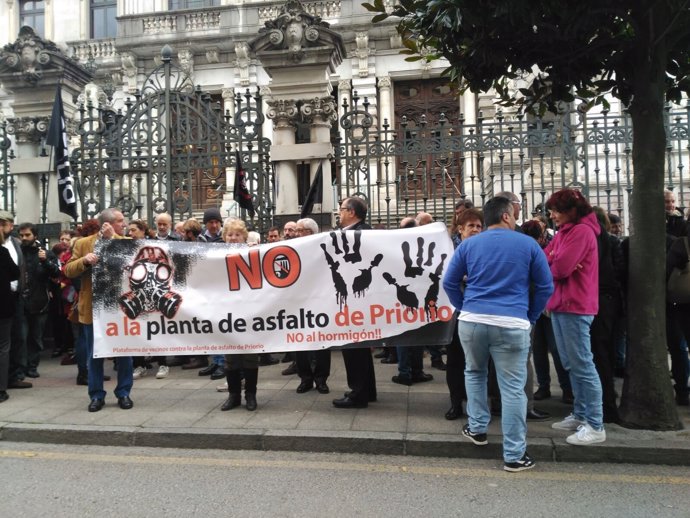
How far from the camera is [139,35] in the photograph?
20234 millimetres

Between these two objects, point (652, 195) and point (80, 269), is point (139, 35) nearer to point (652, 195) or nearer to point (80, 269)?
point (80, 269)

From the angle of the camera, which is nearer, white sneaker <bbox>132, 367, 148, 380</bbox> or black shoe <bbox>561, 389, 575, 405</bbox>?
black shoe <bbox>561, 389, 575, 405</bbox>

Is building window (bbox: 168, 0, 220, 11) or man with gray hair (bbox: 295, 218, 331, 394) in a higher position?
building window (bbox: 168, 0, 220, 11)

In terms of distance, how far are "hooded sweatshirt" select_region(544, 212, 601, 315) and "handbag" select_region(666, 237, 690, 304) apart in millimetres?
1310

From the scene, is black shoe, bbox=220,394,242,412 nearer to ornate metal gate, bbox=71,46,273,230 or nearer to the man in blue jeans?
the man in blue jeans

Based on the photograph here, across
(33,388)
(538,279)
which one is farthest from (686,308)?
(33,388)

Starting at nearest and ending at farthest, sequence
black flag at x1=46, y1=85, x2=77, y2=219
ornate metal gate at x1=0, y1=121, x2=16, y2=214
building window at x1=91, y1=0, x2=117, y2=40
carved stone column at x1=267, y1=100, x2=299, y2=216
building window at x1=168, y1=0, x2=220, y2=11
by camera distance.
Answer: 1. carved stone column at x1=267, y1=100, x2=299, y2=216
2. black flag at x1=46, y1=85, x2=77, y2=219
3. ornate metal gate at x1=0, y1=121, x2=16, y2=214
4. building window at x1=168, y1=0, x2=220, y2=11
5. building window at x1=91, y1=0, x2=117, y2=40

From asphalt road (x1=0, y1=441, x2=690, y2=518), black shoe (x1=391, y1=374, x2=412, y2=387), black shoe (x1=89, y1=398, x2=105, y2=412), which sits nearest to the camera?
asphalt road (x1=0, y1=441, x2=690, y2=518)

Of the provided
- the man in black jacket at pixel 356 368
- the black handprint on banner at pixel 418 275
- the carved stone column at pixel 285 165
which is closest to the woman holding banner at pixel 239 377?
the man in black jacket at pixel 356 368

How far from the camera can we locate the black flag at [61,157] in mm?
8906

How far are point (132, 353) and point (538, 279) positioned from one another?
397 cm

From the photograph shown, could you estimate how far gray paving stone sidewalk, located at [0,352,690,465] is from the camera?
14.5ft

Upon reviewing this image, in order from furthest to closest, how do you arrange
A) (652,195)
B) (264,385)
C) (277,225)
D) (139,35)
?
1. (139,35)
2. (277,225)
3. (264,385)
4. (652,195)

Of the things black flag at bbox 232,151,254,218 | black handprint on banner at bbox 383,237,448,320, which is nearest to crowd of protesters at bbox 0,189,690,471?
black handprint on banner at bbox 383,237,448,320
